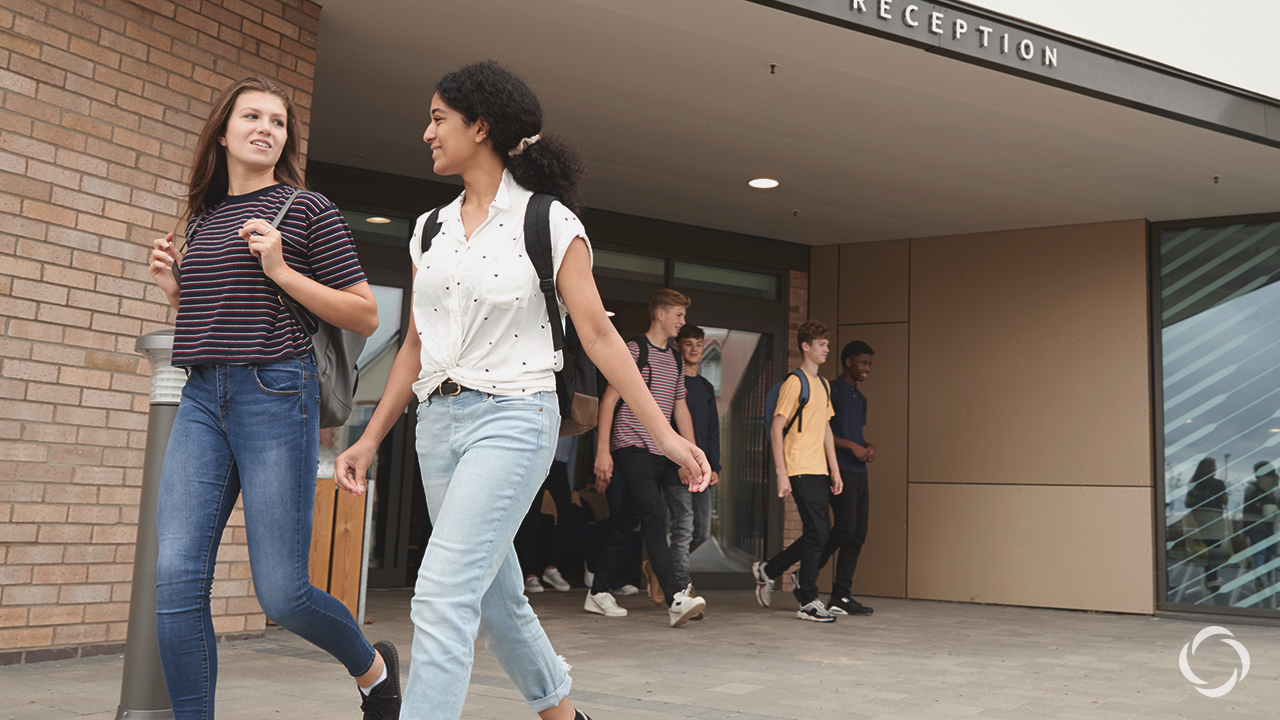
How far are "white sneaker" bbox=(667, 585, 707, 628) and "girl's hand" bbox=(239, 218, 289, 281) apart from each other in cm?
443

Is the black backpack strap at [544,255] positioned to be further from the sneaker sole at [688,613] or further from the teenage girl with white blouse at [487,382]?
the sneaker sole at [688,613]

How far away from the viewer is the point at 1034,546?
29.8 feet

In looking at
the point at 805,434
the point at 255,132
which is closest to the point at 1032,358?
the point at 805,434

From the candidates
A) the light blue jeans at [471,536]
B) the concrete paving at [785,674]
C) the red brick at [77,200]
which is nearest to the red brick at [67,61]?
the red brick at [77,200]

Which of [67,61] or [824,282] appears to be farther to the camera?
[824,282]

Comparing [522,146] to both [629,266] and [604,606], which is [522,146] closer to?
[604,606]

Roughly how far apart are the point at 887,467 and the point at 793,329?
1.63 meters

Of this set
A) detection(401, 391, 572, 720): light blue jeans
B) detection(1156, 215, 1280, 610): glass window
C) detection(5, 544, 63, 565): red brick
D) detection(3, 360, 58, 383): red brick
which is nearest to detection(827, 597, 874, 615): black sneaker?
detection(1156, 215, 1280, 610): glass window

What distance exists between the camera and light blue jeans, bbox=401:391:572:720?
214cm

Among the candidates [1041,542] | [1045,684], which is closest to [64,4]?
[1045,684]

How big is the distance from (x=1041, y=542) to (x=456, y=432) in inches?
310

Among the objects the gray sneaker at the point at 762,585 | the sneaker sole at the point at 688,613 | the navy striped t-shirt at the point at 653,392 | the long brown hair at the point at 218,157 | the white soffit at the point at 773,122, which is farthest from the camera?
the gray sneaker at the point at 762,585

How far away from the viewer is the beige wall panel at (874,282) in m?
10.1

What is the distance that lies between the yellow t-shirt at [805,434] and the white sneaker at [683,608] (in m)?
1.25
